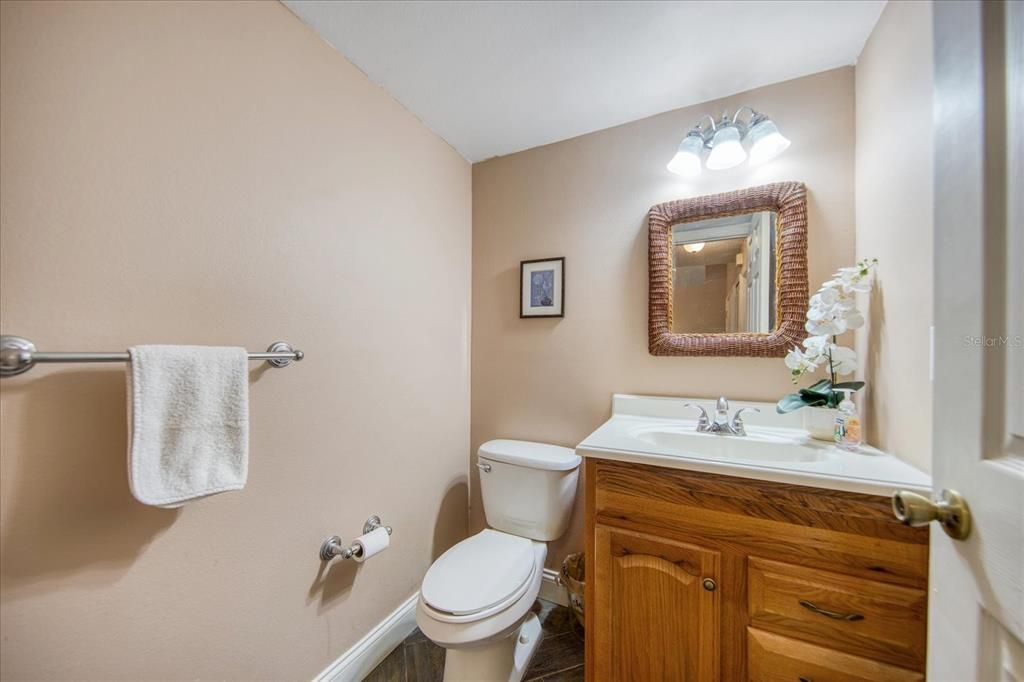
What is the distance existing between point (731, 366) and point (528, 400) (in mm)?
867

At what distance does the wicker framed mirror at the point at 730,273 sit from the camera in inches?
51.2

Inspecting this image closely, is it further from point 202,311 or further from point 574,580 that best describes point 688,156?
point 574,580

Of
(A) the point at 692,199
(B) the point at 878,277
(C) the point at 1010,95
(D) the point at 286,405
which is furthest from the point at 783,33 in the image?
(D) the point at 286,405

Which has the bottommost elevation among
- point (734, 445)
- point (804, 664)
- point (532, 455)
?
point (804, 664)

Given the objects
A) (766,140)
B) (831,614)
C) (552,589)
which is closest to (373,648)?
(552,589)

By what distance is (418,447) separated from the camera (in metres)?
1.54

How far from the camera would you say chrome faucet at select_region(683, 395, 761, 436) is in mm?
1276

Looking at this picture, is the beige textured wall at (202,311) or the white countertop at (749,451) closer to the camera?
the beige textured wall at (202,311)

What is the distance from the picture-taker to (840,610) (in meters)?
0.83

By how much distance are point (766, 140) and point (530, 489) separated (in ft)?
5.07

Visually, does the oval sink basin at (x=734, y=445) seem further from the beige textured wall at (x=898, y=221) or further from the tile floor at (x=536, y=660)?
the tile floor at (x=536, y=660)

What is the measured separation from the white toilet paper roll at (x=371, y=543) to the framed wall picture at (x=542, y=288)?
1067 millimetres

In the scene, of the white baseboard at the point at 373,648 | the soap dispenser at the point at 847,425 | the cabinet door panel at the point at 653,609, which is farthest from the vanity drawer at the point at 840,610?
the white baseboard at the point at 373,648

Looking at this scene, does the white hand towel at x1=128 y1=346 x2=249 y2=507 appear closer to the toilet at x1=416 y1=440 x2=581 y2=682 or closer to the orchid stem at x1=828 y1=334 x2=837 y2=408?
the toilet at x1=416 y1=440 x2=581 y2=682
